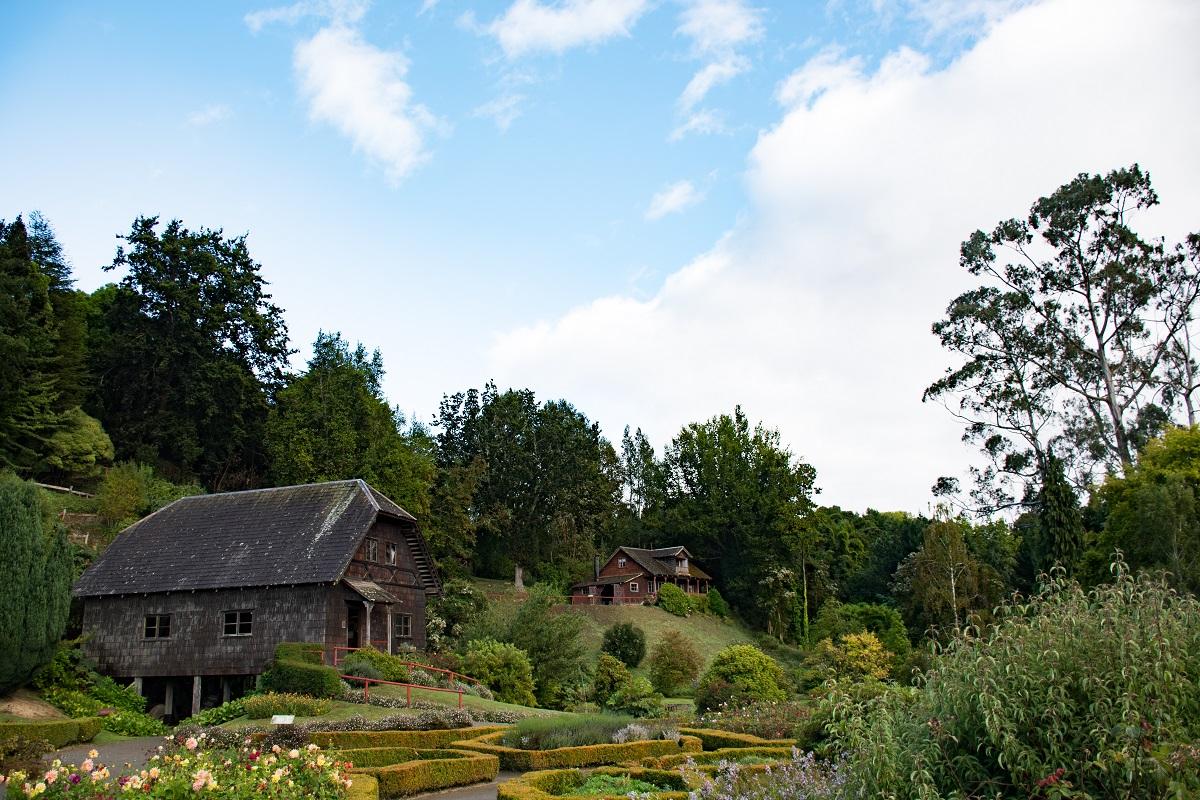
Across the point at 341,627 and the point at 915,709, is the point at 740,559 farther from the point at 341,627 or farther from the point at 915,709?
the point at 915,709

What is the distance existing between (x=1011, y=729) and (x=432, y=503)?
48.6m

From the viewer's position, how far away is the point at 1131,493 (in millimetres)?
34312

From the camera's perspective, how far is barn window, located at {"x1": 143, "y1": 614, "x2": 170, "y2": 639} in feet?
102

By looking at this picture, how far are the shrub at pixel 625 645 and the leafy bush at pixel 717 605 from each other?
14.5 meters

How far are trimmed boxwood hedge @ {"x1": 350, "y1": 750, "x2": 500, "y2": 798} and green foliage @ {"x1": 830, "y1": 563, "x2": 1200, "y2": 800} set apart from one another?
946cm

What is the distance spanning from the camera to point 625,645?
148 feet

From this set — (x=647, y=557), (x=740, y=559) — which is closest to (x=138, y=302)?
(x=647, y=557)

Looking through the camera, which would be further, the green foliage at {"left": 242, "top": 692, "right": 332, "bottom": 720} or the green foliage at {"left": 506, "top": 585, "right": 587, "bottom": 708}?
the green foliage at {"left": 506, "top": 585, "right": 587, "bottom": 708}

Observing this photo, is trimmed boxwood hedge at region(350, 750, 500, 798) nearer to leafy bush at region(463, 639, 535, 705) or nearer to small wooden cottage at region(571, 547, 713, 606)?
leafy bush at region(463, 639, 535, 705)

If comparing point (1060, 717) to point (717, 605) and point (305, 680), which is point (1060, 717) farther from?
point (717, 605)

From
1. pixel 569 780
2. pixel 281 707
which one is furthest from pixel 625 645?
pixel 569 780

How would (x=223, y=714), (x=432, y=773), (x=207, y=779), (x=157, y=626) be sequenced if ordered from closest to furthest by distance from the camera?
(x=207, y=779) < (x=432, y=773) < (x=223, y=714) < (x=157, y=626)

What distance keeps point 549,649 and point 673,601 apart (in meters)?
22.8

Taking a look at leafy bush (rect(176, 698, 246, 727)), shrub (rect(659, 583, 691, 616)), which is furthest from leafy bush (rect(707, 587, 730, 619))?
leafy bush (rect(176, 698, 246, 727))
